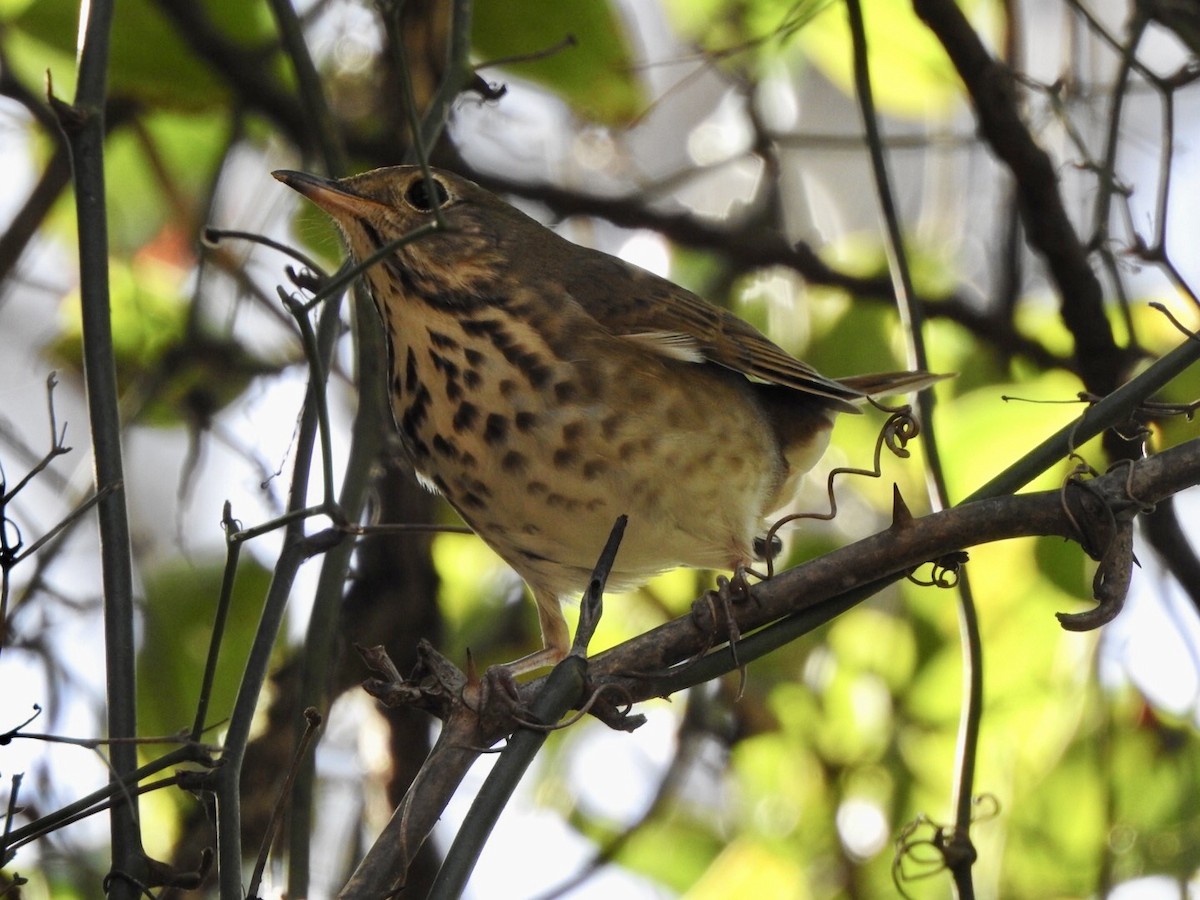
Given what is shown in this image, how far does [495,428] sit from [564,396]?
0.14 m

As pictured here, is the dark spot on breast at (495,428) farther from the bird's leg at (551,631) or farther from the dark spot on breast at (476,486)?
the bird's leg at (551,631)

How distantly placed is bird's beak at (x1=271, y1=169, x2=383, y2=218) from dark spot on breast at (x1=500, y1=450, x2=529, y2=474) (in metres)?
0.54

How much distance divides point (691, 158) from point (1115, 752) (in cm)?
237

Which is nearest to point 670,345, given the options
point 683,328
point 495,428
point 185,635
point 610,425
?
point 683,328

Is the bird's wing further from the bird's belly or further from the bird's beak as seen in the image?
the bird's beak

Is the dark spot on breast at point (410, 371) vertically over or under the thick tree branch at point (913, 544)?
over

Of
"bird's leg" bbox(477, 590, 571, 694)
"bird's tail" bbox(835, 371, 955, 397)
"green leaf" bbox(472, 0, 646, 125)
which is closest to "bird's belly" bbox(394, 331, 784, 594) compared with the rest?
"bird's leg" bbox(477, 590, 571, 694)

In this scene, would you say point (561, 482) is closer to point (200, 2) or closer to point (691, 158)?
point (200, 2)

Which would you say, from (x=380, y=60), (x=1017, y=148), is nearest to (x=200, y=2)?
(x=380, y=60)

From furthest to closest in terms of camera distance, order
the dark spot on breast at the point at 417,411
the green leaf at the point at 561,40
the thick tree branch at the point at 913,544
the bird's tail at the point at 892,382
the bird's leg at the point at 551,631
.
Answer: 1. the green leaf at the point at 561,40
2. the bird's leg at the point at 551,631
3. the dark spot on breast at the point at 417,411
4. the bird's tail at the point at 892,382
5. the thick tree branch at the point at 913,544

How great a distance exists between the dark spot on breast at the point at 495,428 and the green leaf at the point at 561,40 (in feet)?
2.68

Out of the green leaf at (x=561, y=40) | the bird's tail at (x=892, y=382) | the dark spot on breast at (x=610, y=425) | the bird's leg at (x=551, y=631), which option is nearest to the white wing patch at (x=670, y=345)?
Answer: the dark spot on breast at (x=610, y=425)

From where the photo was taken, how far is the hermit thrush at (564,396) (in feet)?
8.87

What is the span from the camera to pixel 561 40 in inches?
123
